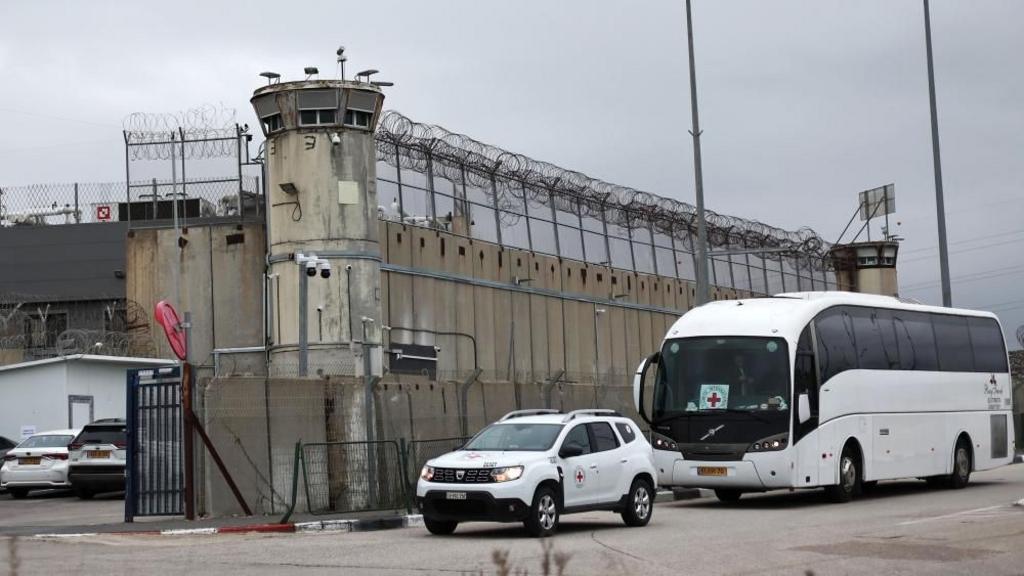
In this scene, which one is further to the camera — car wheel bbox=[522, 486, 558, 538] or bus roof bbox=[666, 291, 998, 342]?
bus roof bbox=[666, 291, 998, 342]

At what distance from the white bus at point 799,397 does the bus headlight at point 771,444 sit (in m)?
0.02

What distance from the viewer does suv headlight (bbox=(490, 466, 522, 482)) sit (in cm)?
1662

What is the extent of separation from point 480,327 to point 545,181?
593 centimetres

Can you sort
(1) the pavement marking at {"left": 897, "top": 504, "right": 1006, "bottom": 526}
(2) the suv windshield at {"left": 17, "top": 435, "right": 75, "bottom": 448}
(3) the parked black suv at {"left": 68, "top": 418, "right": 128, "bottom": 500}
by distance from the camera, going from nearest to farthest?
1. (1) the pavement marking at {"left": 897, "top": 504, "right": 1006, "bottom": 526}
2. (3) the parked black suv at {"left": 68, "top": 418, "right": 128, "bottom": 500}
3. (2) the suv windshield at {"left": 17, "top": 435, "right": 75, "bottom": 448}

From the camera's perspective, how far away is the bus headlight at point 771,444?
70.8ft

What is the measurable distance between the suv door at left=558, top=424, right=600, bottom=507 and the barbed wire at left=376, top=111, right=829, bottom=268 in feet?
51.1

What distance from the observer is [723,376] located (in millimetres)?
22656

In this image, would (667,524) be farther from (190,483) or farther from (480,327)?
(480,327)

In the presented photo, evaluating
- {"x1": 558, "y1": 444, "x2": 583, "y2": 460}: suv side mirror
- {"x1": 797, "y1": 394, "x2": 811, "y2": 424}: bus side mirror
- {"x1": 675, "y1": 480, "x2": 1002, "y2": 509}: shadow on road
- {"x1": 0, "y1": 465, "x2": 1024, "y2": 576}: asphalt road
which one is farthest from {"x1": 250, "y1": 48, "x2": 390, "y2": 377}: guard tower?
{"x1": 558, "y1": 444, "x2": 583, "y2": 460}: suv side mirror

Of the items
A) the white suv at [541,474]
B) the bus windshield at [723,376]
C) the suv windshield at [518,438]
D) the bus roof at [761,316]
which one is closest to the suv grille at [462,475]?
the white suv at [541,474]

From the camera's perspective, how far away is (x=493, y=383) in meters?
26.7

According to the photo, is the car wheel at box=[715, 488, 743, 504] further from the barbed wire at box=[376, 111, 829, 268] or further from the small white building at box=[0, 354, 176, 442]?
the small white building at box=[0, 354, 176, 442]

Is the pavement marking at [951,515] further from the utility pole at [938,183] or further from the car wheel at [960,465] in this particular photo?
the utility pole at [938,183]

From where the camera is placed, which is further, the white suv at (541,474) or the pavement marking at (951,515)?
the pavement marking at (951,515)
